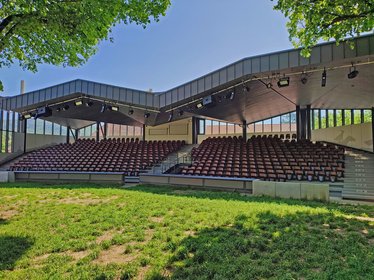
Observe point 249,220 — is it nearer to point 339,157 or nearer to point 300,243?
point 300,243

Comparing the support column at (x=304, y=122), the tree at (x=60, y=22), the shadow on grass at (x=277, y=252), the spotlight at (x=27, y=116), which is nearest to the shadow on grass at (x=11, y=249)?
the shadow on grass at (x=277, y=252)

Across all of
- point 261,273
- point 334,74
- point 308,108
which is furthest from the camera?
point 308,108

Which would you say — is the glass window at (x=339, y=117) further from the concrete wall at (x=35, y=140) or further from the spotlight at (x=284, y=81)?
the concrete wall at (x=35, y=140)

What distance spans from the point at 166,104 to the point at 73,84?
22.1ft

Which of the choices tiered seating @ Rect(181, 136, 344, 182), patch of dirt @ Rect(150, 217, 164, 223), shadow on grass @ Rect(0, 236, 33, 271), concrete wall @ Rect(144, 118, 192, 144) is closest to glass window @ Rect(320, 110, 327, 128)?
tiered seating @ Rect(181, 136, 344, 182)

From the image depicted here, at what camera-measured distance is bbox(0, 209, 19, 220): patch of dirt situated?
243 inches

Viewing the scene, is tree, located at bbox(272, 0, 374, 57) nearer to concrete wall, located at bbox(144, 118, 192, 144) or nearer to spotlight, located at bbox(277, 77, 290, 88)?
spotlight, located at bbox(277, 77, 290, 88)

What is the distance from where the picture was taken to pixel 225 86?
1361 centimetres

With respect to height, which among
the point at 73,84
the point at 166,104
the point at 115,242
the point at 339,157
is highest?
the point at 73,84

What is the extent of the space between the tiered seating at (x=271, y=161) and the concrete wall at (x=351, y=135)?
3020 millimetres

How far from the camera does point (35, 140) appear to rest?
23750 millimetres

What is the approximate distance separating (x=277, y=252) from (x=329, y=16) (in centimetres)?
631

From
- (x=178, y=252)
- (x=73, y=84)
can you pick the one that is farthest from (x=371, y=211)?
(x=73, y=84)

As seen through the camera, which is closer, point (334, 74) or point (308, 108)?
point (334, 74)
